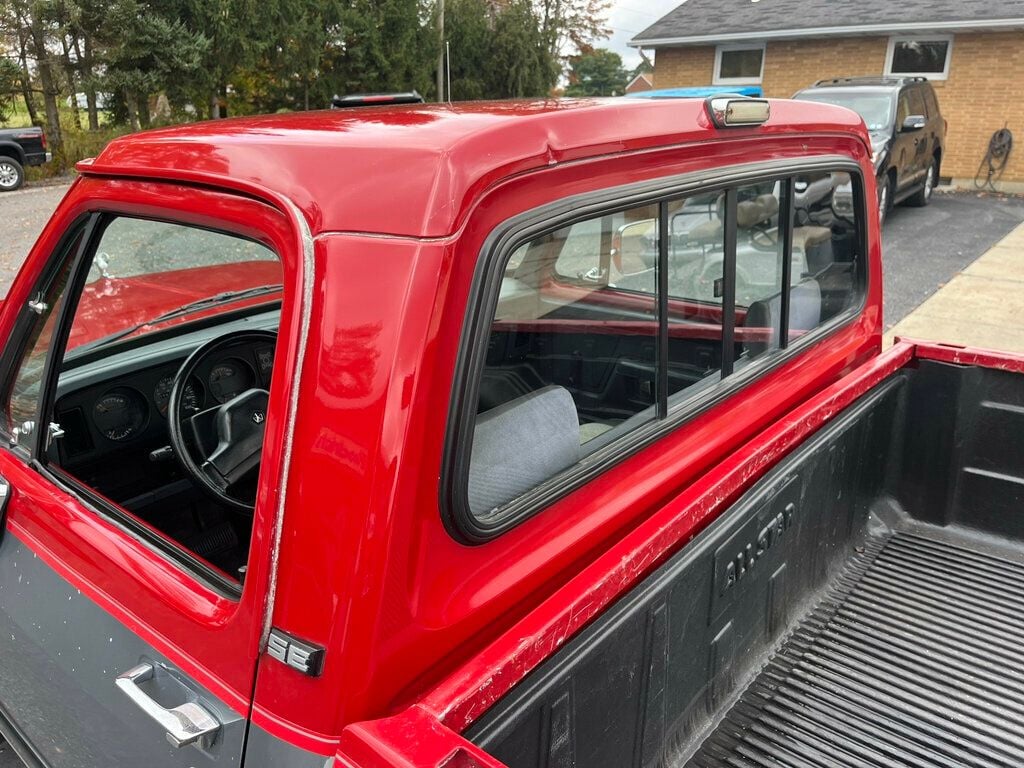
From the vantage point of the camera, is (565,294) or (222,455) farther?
(565,294)

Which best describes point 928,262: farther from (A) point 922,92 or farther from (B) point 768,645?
→ (B) point 768,645

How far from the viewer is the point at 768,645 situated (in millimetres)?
2273

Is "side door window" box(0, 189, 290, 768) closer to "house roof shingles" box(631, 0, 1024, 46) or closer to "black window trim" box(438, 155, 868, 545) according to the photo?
"black window trim" box(438, 155, 868, 545)

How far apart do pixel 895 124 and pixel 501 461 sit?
11413mm

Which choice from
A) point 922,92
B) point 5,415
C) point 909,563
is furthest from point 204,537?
point 922,92

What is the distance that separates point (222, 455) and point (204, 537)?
50 cm

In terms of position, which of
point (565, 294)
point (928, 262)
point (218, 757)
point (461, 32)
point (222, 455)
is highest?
point (461, 32)

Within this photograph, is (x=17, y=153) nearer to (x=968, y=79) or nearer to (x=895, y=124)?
(x=895, y=124)

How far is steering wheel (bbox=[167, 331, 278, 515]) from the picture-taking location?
76.3 inches

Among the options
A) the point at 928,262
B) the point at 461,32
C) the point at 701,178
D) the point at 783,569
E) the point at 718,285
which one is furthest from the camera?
the point at 461,32

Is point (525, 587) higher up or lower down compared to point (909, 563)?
higher up

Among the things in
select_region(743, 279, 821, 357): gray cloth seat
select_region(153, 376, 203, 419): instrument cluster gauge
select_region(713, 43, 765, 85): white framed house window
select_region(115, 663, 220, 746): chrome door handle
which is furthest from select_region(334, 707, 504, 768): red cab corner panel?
select_region(713, 43, 765, 85): white framed house window

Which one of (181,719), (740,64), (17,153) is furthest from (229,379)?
(740,64)

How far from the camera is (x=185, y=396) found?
231cm
